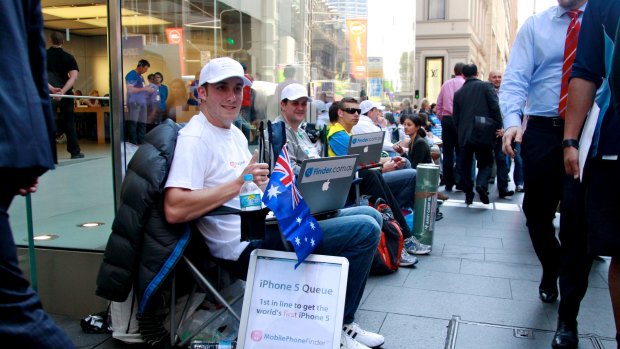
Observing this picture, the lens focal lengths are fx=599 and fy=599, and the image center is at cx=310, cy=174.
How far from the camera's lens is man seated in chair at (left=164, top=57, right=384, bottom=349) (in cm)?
286

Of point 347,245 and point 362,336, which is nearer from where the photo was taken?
Answer: point 347,245

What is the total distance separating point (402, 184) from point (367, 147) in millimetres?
908

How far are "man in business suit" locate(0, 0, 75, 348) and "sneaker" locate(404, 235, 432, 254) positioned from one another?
427cm

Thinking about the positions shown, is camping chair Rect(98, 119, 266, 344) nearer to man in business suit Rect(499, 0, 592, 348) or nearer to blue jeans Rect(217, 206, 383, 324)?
blue jeans Rect(217, 206, 383, 324)

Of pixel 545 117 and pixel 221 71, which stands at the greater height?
pixel 221 71

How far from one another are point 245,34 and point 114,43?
25.5ft

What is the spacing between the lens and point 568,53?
3549mm

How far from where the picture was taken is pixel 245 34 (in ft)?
36.8

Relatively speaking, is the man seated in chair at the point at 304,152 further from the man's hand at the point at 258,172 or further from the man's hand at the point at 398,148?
the man's hand at the point at 398,148

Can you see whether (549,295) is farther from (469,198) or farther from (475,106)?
(475,106)

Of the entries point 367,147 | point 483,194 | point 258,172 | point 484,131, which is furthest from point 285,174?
point 483,194

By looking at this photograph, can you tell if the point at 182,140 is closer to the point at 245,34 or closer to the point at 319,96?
the point at 245,34

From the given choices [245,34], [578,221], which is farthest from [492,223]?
[245,34]

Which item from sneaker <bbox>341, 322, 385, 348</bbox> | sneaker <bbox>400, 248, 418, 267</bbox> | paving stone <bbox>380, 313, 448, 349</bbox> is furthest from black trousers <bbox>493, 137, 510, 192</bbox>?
sneaker <bbox>341, 322, 385, 348</bbox>
